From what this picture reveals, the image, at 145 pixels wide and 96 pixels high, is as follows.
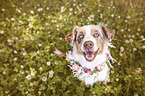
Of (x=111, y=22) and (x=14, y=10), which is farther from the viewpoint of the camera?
(x=14, y=10)

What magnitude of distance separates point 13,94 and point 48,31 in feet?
6.75

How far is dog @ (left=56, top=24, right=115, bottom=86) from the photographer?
202cm

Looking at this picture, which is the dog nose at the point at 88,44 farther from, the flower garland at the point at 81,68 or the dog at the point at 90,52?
the flower garland at the point at 81,68

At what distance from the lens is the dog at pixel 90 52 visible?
2.02m

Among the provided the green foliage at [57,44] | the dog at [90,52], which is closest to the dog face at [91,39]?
the dog at [90,52]

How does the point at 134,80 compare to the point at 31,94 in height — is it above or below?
above

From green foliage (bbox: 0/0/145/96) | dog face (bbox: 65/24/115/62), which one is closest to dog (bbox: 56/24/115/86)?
dog face (bbox: 65/24/115/62)

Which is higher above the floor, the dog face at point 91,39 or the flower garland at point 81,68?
the dog face at point 91,39

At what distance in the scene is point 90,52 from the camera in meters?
2.05

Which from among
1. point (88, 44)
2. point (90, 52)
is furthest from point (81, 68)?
point (88, 44)

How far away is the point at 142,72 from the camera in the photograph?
8.32 ft

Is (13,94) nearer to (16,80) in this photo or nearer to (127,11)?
(16,80)

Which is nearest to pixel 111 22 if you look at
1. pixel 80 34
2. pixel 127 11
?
pixel 127 11

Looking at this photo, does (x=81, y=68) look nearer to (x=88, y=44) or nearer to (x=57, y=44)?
(x=88, y=44)
